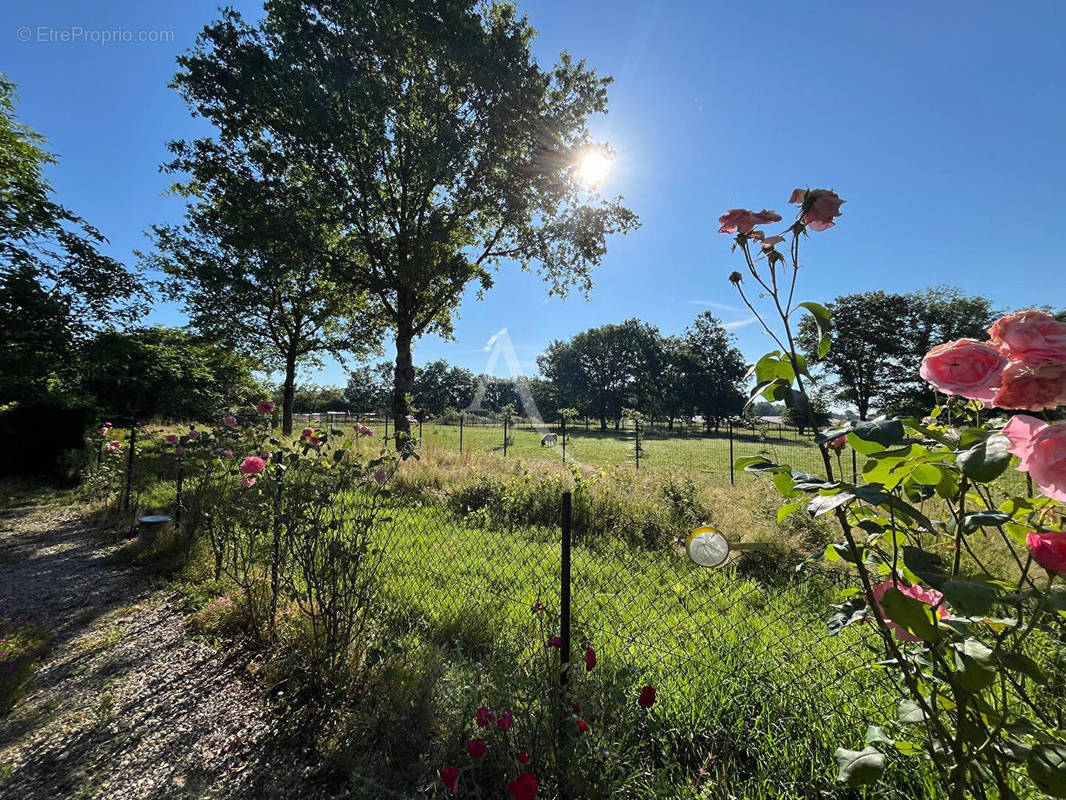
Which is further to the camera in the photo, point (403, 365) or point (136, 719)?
point (403, 365)

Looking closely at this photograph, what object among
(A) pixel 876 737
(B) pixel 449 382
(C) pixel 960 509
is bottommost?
(A) pixel 876 737

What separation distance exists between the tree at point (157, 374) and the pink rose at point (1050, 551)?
11.4 m

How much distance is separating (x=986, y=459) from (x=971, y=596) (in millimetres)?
209

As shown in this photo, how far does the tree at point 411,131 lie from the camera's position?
918 centimetres

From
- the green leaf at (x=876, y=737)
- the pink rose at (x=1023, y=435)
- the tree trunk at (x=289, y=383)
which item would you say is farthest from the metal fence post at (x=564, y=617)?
the tree trunk at (x=289, y=383)

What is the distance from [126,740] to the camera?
2088 millimetres

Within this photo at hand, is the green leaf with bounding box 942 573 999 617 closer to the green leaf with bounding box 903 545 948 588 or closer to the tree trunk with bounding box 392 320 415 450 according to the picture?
the green leaf with bounding box 903 545 948 588

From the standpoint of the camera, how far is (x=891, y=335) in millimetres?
29656

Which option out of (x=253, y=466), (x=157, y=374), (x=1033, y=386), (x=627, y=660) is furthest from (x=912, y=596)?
(x=157, y=374)

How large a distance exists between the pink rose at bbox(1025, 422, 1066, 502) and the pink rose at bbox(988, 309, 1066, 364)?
0.11 m

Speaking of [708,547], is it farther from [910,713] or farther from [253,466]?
[253,466]

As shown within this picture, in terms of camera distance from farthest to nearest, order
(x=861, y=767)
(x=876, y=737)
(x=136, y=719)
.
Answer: (x=136, y=719) → (x=876, y=737) → (x=861, y=767)

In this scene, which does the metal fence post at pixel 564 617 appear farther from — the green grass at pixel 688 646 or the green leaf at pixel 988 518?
the green leaf at pixel 988 518

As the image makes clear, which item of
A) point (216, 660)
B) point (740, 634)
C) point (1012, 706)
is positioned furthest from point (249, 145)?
point (1012, 706)
